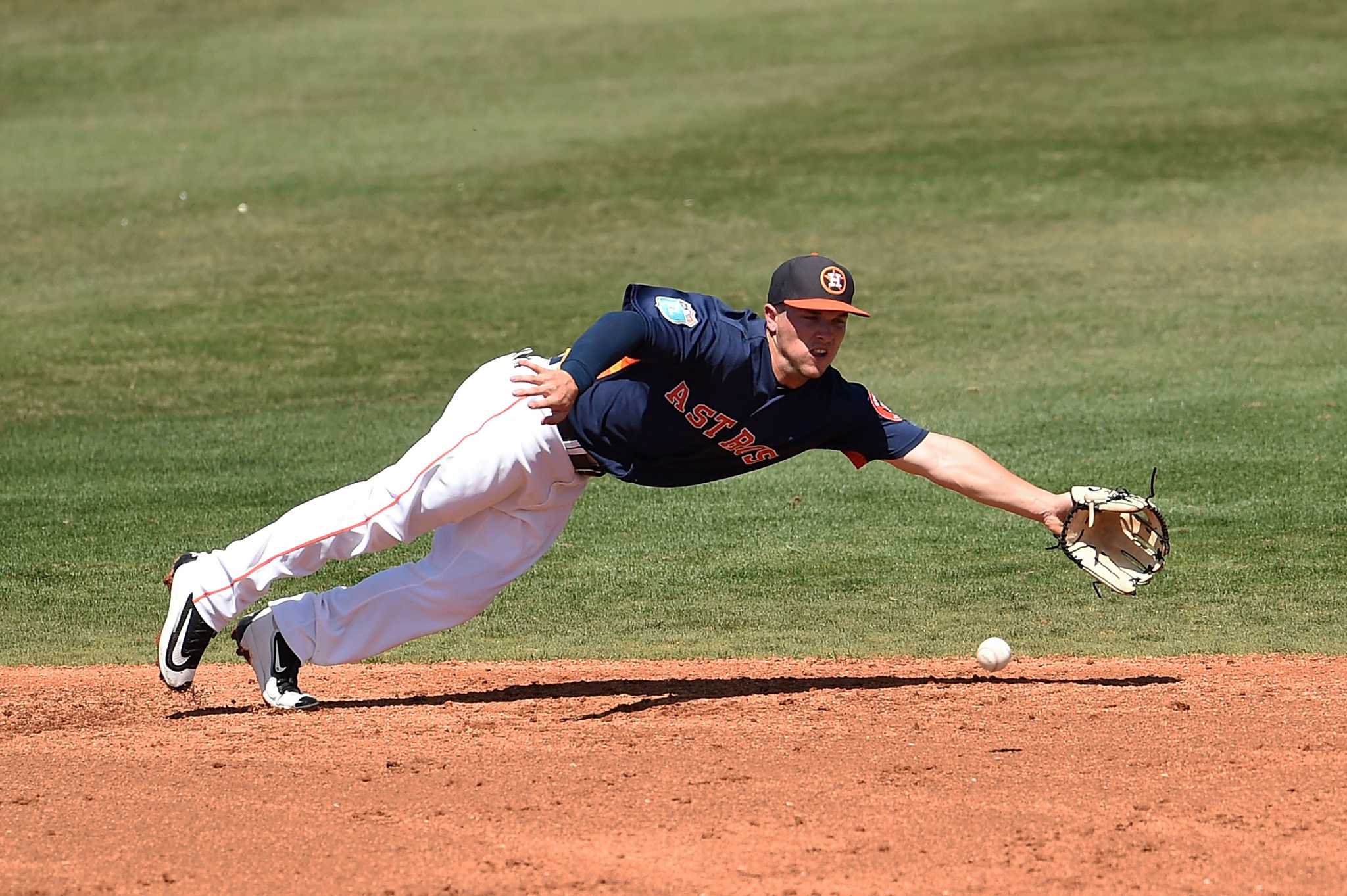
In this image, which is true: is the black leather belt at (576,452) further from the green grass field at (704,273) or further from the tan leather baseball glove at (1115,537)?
the green grass field at (704,273)

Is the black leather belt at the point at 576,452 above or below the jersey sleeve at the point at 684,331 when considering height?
below

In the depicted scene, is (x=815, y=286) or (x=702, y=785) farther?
(x=815, y=286)

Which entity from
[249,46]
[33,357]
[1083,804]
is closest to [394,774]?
[1083,804]

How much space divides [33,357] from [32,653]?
264 inches

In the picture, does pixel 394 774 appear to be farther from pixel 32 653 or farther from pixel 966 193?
pixel 966 193

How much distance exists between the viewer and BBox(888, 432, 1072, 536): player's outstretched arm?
19.6 ft

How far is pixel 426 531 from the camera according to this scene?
5.92 meters

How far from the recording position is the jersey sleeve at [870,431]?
5914 mm

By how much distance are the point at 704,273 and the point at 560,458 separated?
9986mm

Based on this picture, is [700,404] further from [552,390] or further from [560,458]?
[552,390]

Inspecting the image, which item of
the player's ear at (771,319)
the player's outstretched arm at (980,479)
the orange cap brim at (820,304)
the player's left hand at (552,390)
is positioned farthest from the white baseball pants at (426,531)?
the player's outstretched arm at (980,479)

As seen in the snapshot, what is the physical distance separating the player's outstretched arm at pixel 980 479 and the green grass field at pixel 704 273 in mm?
1439

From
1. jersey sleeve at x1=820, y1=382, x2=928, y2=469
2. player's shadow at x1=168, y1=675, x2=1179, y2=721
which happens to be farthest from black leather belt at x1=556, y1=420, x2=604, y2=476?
player's shadow at x1=168, y1=675, x2=1179, y2=721

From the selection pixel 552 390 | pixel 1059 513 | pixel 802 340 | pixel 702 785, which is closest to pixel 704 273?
pixel 1059 513
